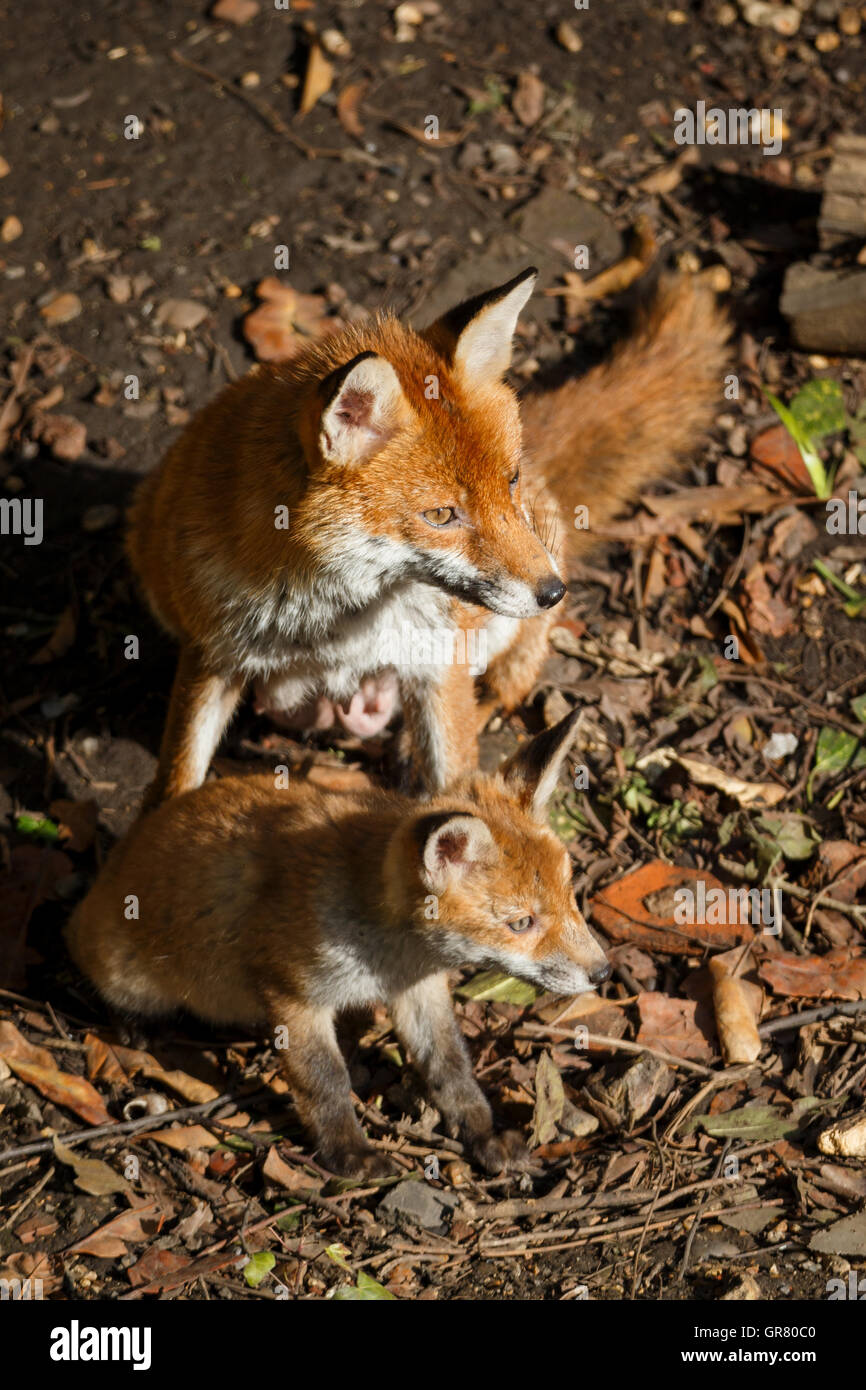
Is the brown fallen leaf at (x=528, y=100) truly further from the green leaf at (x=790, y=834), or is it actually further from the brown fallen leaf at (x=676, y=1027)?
the brown fallen leaf at (x=676, y=1027)

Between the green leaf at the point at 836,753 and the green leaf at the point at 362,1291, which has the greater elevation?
the green leaf at the point at 836,753

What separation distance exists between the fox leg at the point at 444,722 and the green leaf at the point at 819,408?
3246 mm

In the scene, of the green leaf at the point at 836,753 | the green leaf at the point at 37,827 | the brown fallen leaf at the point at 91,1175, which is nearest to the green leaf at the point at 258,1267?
the brown fallen leaf at the point at 91,1175

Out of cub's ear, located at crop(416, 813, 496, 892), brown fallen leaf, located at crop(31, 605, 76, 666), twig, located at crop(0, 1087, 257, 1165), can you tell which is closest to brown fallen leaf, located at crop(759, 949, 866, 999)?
cub's ear, located at crop(416, 813, 496, 892)

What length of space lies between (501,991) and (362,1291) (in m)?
1.54

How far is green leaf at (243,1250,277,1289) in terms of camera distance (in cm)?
477

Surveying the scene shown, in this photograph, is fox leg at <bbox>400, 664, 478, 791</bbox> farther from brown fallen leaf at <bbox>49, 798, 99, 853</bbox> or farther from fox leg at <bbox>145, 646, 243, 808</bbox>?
brown fallen leaf at <bbox>49, 798, 99, 853</bbox>

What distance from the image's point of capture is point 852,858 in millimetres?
6199

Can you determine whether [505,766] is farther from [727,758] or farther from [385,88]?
[385,88]

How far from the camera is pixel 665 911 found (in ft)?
20.1

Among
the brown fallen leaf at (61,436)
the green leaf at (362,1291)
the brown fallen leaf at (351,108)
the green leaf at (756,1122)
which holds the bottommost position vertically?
the green leaf at (362,1291)

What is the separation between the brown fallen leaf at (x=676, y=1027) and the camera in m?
5.61

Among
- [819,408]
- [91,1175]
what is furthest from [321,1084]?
[819,408]

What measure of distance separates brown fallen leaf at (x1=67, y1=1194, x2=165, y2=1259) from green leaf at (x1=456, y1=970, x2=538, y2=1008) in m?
1.68
